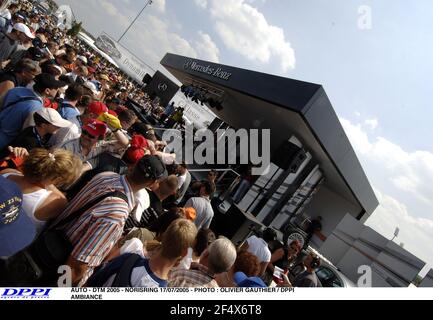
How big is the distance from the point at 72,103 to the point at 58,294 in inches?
148

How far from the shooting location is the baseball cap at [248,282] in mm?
2557

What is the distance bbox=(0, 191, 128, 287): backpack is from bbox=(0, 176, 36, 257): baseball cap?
0.42ft

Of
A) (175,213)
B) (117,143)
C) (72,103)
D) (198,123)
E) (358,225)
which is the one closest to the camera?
(175,213)

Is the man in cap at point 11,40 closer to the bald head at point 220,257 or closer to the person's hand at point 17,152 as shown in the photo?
the person's hand at point 17,152

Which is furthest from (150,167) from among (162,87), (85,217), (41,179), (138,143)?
(162,87)

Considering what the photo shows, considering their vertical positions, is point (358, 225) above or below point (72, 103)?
above

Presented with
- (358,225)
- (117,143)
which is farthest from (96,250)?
(358,225)

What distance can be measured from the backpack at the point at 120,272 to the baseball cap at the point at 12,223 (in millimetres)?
514

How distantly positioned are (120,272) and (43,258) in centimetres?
52

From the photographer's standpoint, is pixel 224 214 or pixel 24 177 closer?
pixel 24 177

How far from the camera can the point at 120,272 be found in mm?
2029

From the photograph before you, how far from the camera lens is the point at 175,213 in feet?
12.3
